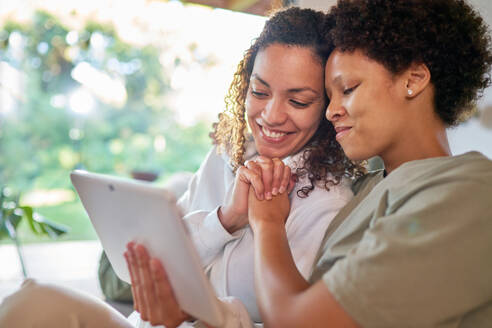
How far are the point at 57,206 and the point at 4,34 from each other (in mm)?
2305

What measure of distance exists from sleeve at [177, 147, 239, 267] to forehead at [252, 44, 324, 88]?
→ 369 millimetres

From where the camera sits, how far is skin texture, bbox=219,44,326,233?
1160 millimetres

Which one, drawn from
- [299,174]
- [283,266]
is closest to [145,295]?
[283,266]

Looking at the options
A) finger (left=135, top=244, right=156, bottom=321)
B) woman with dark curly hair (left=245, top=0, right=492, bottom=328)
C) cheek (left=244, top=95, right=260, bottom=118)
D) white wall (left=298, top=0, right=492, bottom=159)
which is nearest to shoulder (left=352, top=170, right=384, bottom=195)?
woman with dark curly hair (left=245, top=0, right=492, bottom=328)

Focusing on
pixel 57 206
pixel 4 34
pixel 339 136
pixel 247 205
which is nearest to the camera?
pixel 339 136

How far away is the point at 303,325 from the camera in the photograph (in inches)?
30.4

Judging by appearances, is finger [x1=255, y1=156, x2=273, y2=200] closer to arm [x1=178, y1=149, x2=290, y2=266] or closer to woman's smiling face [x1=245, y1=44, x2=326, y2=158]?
arm [x1=178, y1=149, x2=290, y2=266]

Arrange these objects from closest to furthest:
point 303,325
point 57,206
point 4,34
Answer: point 303,325 → point 4,34 → point 57,206

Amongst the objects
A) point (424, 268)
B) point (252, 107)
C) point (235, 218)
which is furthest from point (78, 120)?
point (424, 268)

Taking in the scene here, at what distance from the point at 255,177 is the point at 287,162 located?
0.22 meters

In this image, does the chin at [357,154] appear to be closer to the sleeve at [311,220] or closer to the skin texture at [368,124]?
the skin texture at [368,124]

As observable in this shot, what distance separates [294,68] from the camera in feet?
3.94

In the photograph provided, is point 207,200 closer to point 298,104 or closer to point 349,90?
point 298,104

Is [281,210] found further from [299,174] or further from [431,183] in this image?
[431,183]
